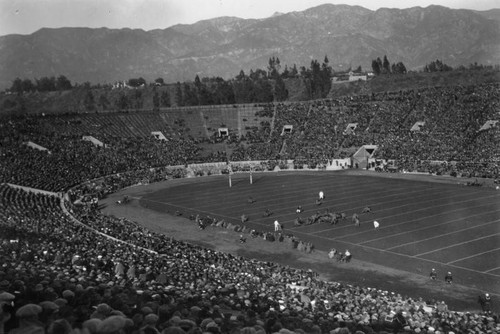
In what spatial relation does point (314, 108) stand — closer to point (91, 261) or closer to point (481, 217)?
point (481, 217)

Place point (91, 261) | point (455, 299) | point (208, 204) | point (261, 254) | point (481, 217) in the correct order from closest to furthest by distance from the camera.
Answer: point (91, 261) < point (455, 299) < point (261, 254) < point (481, 217) < point (208, 204)

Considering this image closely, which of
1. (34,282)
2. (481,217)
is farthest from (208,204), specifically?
(34,282)

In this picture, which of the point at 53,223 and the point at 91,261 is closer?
the point at 91,261

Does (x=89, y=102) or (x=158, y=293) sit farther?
(x=89, y=102)

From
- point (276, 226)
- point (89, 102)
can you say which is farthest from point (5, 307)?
point (89, 102)

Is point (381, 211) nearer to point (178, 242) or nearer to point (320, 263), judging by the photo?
point (320, 263)

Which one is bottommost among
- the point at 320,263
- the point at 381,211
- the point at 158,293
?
the point at 320,263

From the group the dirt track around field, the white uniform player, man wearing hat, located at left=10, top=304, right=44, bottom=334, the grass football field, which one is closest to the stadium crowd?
man wearing hat, located at left=10, top=304, right=44, bottom=334
